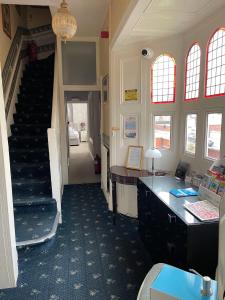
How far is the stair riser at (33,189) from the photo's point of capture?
3.40m

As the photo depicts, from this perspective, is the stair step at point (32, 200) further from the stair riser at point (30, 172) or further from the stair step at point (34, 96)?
the stair step at point (34, 96)

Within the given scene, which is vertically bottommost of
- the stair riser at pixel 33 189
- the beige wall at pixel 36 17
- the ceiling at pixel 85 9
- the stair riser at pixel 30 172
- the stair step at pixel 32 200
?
the stair step at pixel 32 200

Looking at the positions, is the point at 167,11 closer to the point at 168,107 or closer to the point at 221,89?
the point at 221,89

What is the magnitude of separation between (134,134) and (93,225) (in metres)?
1.46

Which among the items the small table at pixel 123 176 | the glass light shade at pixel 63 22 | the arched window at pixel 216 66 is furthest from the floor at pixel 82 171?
the arched window at pixel 216 66

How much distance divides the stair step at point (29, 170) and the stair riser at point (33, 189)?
256 millimetres

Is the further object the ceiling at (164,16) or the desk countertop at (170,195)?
the ceiling at (164,16)

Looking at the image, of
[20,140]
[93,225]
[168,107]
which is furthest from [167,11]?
[20,140]

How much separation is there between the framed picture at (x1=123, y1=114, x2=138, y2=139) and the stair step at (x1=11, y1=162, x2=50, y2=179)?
1.47 m

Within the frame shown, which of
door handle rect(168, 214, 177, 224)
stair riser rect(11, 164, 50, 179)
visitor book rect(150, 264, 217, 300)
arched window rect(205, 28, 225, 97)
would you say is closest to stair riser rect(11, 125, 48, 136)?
stair riser rect(11, 164, 50, 179)

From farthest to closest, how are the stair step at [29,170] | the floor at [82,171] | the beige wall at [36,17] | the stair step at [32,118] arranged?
the beige wall at [36,17]
the floor at [82,171]
the stair step at [32,118]
the stair step at [29,170]

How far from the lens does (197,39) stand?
2451mm

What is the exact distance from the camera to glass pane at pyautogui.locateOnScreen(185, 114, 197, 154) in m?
2.63

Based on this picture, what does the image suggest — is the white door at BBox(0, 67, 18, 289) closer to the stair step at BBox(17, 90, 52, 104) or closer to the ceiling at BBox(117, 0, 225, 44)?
the ceiling at BBox(117, 0, 225, 44)
